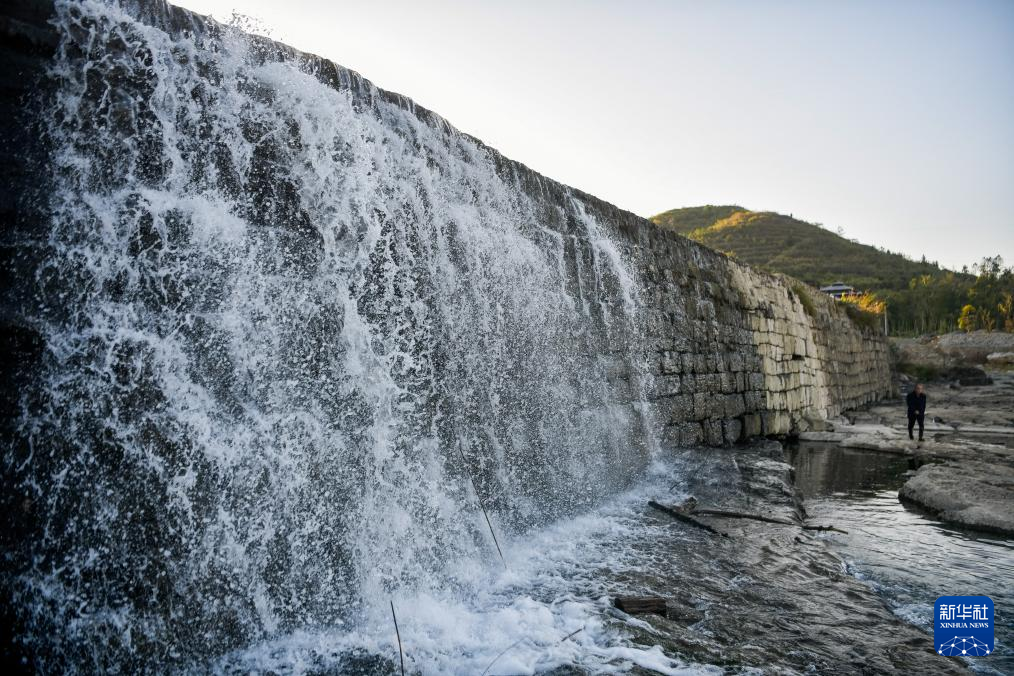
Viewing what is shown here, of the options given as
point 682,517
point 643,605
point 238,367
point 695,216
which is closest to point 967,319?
point 695,216

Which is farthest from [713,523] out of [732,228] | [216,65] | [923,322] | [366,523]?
[732,228]

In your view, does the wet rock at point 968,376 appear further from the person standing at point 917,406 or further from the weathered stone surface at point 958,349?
the person standing at point 917,406

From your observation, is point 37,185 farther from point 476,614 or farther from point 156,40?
point 476,614

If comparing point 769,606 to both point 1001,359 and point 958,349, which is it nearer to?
point 1001,359

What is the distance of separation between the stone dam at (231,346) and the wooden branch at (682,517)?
70cm

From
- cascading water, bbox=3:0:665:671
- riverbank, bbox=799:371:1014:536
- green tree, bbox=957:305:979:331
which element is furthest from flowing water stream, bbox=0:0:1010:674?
green tree, bbox=957:305:979:331

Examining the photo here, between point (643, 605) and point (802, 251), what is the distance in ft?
173

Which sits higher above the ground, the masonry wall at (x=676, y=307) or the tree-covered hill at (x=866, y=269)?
the tree-covered hill at (x=866, y=269)

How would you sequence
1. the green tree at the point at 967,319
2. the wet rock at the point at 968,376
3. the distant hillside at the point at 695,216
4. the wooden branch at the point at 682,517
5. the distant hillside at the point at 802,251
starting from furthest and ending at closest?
the distant hillside at the point at 695,216, the distant hillside at the point at 802,251, the green tree at the point at 967,319, the wet rock at the point at 968,376, the wooden branch at the point at 682,517

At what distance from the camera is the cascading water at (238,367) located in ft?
6.75

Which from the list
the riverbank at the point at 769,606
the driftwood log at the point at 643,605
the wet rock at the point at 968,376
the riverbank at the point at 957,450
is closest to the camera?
the riverbank at the point at 769,606

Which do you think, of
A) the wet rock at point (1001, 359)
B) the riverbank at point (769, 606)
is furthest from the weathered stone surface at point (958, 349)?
the riverbank at point (769, 606)

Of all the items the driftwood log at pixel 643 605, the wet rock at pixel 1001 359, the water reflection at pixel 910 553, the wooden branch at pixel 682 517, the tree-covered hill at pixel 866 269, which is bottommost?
the water reflection at pixel 910 553

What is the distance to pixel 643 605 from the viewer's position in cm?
264
